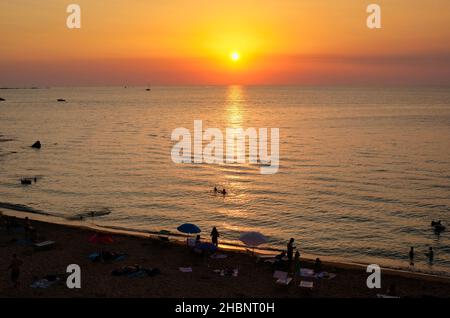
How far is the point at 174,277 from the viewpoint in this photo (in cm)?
2223

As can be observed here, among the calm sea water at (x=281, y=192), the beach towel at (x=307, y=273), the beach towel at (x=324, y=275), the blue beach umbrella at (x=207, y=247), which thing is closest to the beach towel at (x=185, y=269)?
the blue beach umbrella at (x=207, y=247)

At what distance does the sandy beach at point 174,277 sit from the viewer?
20.2 metres

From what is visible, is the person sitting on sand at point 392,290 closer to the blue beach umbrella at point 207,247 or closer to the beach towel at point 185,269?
the blue beach umbrella at point 207,247

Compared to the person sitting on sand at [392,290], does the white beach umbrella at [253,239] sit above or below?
above

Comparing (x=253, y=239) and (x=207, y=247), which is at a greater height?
(x=253, y=239)

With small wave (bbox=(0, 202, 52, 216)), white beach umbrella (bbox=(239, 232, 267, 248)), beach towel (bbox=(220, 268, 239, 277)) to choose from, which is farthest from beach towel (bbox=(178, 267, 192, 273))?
small wave (bbox=(0, 202, 52, 216))

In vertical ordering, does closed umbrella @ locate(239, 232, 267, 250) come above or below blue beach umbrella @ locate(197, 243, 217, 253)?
above

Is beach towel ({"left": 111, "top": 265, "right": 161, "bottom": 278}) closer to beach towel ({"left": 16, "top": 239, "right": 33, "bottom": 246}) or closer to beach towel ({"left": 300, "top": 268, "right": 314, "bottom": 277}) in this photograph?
beach towel ({"left": 300, "top": 268, "right": 314, "bottom": 277})

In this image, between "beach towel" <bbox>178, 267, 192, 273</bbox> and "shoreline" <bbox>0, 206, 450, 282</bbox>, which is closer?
"beach towel" <bbox>178, 267, 192, 273</bbox>

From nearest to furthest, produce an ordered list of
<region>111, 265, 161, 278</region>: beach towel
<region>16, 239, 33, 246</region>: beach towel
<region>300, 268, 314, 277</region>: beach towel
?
<region>111, 265, 161, 278</region>: beach towel < <region>300, 268, 314, 277</region>: beach towel < <region>16, 239, 33, 246</region>: beach towel

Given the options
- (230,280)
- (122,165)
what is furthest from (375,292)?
(122,165)

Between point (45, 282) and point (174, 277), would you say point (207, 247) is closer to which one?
point (174, 277)

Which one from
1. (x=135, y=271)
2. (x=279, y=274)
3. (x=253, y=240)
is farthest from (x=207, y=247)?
(x=279, y=274)

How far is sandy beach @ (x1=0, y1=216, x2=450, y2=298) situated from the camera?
20234mm
